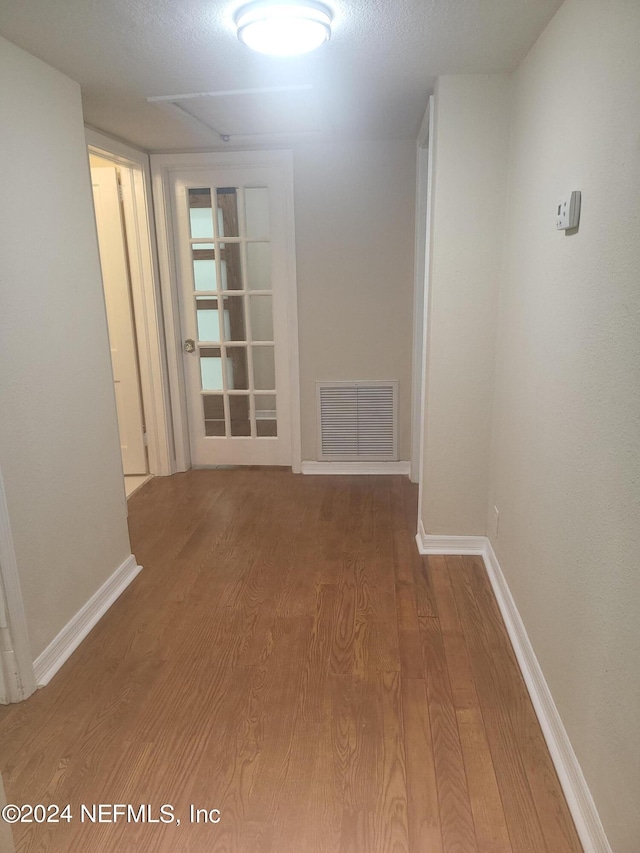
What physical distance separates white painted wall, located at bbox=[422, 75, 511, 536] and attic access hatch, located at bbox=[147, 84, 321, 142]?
0.73 m

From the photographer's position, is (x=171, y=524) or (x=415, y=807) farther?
Result: (x=171, y=524)

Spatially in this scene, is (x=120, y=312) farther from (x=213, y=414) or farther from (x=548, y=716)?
(x=548, y=716)

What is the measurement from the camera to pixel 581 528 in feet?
5.31

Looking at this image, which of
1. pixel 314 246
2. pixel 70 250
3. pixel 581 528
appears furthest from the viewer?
pixel 314 246

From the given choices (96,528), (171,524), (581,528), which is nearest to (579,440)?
(581,528)

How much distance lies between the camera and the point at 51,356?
223 cm

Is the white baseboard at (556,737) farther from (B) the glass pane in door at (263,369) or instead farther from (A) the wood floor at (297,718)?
(B) the glass pane in door at (263,369)

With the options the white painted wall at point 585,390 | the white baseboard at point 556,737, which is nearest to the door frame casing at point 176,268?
the white painted wall at point 585,390

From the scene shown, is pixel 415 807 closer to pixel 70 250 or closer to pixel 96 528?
pixel 96 528

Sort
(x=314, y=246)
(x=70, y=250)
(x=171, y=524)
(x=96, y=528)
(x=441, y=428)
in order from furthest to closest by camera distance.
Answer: (x=314, y=246)
(x=171, y=524)
(x=441, y=428)
(x=96, y=528)
(x=70, y=250)

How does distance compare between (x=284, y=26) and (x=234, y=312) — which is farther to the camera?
(x=234, y=312)

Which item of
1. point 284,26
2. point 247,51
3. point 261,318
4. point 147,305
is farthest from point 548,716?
point 147,305

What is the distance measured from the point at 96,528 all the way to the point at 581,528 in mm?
2004

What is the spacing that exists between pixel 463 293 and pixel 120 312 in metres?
2.47
